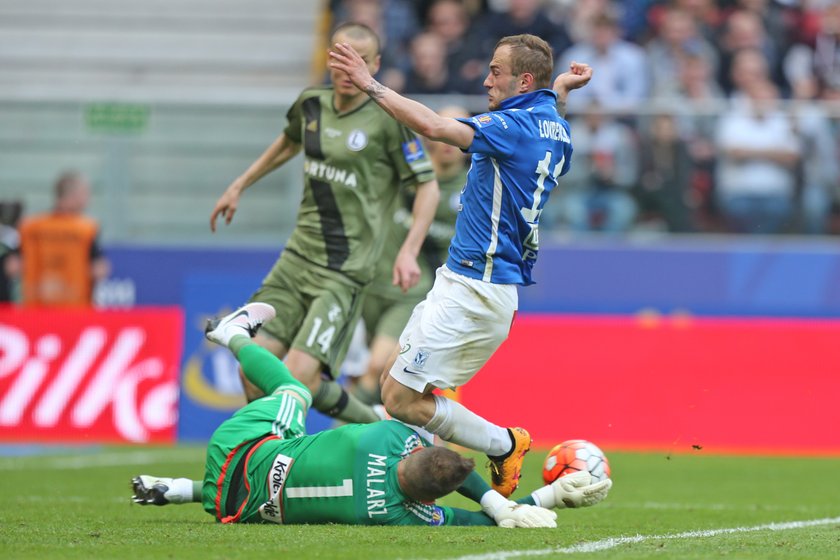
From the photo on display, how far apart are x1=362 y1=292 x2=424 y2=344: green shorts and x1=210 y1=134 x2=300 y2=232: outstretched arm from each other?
2.28 metres

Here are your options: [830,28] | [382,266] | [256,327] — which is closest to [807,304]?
[830,28]

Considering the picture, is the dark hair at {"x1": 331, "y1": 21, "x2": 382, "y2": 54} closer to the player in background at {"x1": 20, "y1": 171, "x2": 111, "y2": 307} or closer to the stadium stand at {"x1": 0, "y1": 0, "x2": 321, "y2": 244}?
the stadium stand at {"x1": 0, "y1": 0, "x2": 321, "y2": 244}

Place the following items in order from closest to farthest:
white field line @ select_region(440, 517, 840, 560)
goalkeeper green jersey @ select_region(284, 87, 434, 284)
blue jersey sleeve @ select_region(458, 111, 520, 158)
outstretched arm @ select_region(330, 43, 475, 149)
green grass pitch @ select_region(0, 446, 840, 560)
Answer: white field line @ select_region(440, 517, 840, 560)
green grass pitch @ select_region(0, 446, 840, 560)
outstretched arm @ select_region(330, 43, 475, 149)
blue jersey sleeve @ select_region(458, 111, 520, 158)
goalkeeper green jersey @ select_region(284, 87, 434, 284)

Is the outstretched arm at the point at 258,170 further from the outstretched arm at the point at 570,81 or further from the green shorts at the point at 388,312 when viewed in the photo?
the green shorts at the point at 388,312

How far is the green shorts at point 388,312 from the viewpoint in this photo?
1095 cm

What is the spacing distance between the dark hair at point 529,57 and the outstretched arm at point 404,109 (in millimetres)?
503

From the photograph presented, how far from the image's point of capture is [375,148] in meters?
8.64

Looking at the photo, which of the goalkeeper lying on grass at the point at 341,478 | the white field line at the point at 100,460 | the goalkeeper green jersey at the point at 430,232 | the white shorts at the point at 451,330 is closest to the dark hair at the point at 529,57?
the white shorts at the point at 451,330

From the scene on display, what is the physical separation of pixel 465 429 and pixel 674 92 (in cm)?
937

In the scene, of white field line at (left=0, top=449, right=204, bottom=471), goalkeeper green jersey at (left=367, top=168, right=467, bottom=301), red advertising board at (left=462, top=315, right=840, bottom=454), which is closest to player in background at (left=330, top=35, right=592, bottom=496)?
goalkeeper green jersey at (left=367, top=168, right=467, bottom=301)

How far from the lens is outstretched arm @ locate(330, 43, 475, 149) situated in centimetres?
655

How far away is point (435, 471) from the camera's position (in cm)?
635

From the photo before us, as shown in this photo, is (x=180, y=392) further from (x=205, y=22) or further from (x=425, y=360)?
(x=205, y=22)

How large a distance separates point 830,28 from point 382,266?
25.8 ft
